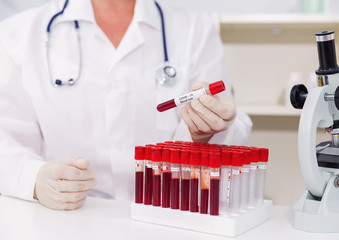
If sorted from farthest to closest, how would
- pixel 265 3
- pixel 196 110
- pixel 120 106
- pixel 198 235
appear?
pixel 265 3 < pixel 120 106 < pixel 196 110 < pixel 198 235

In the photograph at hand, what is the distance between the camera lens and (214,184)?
78 centimetres

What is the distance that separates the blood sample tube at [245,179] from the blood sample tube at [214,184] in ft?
0.22

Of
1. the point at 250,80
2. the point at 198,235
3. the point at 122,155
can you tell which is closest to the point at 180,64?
the point at 122,155

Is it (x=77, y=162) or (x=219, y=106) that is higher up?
(x=219, y=106)

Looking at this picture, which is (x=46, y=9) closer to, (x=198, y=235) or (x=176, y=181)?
(x=176, y=181)

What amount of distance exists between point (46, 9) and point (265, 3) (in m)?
1.24

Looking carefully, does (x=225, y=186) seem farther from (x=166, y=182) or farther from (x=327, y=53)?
(x=327, y=53)

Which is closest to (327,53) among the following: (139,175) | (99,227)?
(139,175)

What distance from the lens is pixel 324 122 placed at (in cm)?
82

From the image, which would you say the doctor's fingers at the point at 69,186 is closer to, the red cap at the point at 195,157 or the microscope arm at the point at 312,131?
the red cap at the point at 195,157

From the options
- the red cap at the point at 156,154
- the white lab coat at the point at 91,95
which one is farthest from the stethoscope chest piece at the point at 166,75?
the red cap at the point at 156,154

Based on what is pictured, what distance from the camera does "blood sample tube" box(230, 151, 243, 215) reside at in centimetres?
79

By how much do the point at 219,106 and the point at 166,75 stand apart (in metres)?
0.38

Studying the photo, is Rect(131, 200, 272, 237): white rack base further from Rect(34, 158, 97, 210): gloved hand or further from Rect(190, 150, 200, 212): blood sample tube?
Rect(34, 158, 97, 210): gloved hand
